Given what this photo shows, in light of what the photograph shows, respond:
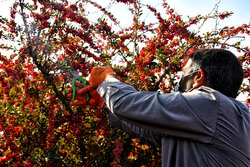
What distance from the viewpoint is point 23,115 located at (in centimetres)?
297

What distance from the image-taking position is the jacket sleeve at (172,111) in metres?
0.85

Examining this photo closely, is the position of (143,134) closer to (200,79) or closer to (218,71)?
(200,79)

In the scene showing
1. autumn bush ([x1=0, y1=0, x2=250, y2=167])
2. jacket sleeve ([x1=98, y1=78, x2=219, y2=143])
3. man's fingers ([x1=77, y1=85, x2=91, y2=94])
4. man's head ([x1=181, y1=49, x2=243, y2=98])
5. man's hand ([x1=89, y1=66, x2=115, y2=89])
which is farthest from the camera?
autumn bush ([x1=0, y1=0, x2=250, y2=167])

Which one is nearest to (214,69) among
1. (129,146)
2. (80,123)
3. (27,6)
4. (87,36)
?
(129,146)

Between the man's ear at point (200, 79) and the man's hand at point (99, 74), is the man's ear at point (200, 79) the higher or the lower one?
the lower one

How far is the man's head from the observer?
1035mm

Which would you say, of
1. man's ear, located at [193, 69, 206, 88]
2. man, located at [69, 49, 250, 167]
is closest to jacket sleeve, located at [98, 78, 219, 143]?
man, located at [69, 49, 250, 167]

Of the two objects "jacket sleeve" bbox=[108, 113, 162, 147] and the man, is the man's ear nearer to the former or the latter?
the man

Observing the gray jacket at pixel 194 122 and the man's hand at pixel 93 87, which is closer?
the gray jacket at pixel 194 122

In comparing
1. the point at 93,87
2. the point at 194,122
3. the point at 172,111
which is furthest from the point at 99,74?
the point at 194,122

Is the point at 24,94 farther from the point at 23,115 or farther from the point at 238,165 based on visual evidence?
the point at 238,165

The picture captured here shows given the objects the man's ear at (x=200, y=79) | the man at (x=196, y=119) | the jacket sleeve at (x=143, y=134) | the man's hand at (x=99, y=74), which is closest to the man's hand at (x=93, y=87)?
the man's hand at (x=99, y=74)

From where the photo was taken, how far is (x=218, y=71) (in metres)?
1.04

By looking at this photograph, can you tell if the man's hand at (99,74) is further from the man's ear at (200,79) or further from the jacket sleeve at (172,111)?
the man's ear at (200,79)
